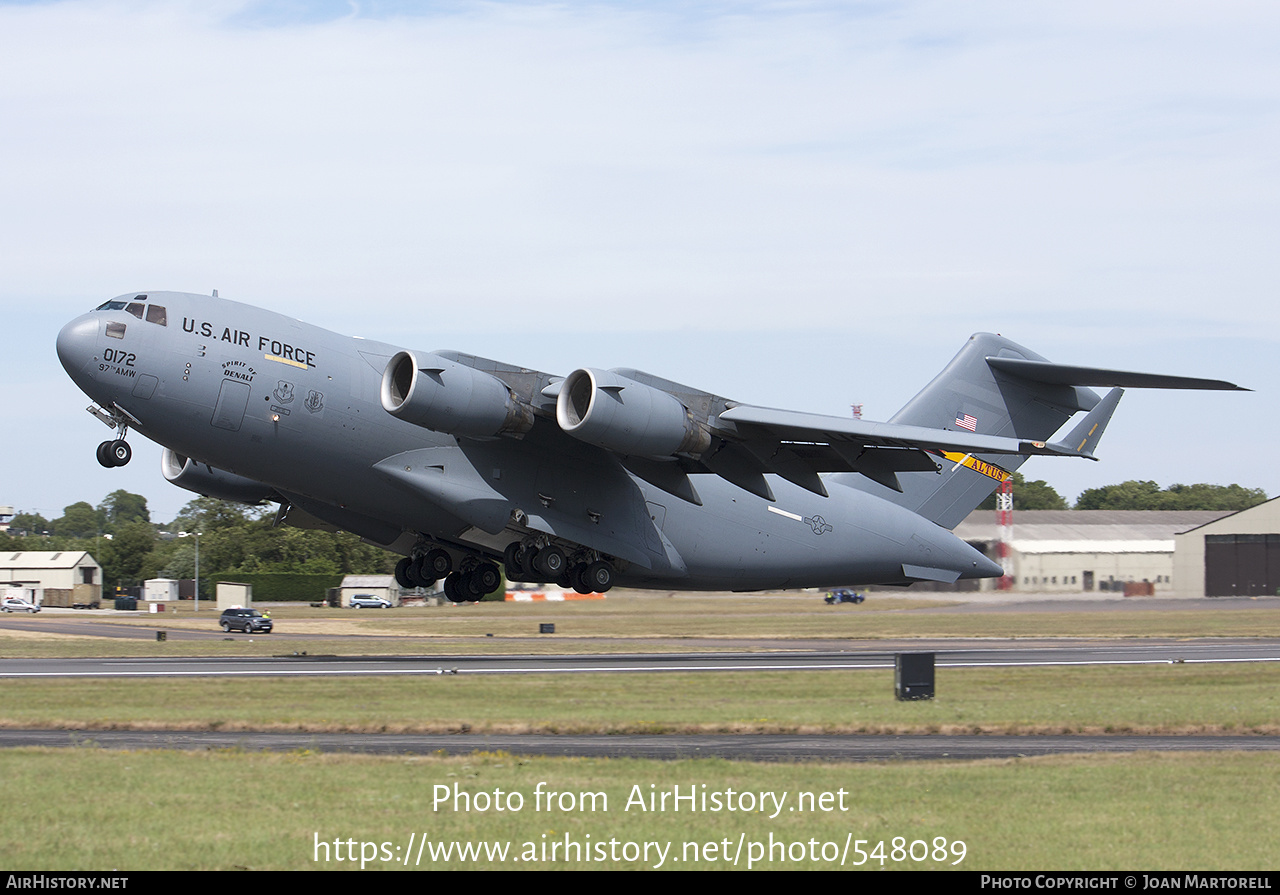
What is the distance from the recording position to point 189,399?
Result: 69.3 ft

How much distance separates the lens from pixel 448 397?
69.2ft

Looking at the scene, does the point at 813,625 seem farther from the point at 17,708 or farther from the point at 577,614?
the point at 17,708

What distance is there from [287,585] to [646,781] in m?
66.3

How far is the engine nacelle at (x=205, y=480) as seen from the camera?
2692 cm

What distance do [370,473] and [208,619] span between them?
37874 mm

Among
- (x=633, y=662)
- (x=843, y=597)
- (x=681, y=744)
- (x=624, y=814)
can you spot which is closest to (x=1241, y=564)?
(x=843, y=597)

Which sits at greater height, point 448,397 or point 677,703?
point 448,397

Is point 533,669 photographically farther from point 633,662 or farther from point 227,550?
point 227,550

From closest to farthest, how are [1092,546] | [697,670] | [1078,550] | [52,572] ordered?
[697,670] → [1078,550] → [1092,546] → [52,572]

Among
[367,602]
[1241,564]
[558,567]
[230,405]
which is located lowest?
[367,602]

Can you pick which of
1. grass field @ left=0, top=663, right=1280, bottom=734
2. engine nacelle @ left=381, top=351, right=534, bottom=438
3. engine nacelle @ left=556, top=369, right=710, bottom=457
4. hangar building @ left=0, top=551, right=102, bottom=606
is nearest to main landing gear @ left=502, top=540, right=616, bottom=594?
grass field @ left=0, top=663, right=1280, bottom=734

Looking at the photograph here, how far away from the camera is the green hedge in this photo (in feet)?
242
